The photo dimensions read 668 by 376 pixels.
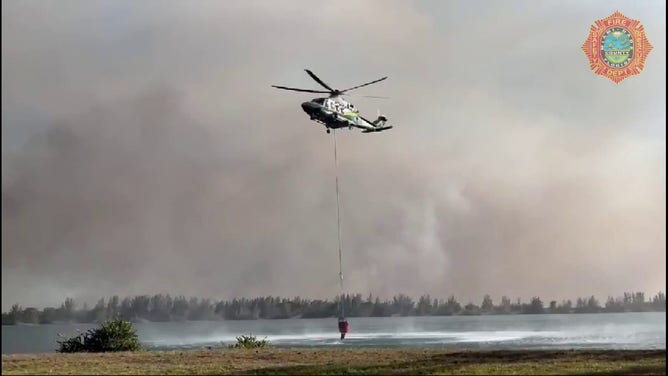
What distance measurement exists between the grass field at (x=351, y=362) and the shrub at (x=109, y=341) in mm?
4132

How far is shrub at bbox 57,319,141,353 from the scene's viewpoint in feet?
122

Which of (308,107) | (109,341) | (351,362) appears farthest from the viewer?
(308,107)

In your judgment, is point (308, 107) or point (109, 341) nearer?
point (109, 341)

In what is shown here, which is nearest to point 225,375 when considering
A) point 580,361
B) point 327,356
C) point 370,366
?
point 370,366

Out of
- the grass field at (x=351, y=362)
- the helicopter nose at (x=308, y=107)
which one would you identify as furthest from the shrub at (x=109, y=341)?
the helicopter nose at (x=308, y=107)

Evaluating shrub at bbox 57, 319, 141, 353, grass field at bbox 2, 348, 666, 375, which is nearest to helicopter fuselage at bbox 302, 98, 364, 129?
grass field at bbox 2, 348, 666, 375

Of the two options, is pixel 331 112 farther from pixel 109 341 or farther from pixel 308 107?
pixel 109 341

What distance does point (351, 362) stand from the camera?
27.8m

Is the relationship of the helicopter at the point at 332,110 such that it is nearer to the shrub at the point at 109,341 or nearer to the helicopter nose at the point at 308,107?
the helicopter nose at the point at 308,107

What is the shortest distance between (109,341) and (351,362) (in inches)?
607

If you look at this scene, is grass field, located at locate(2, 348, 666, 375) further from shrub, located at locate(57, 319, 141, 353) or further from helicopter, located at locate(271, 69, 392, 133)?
helicopter, located at locate(271, 69, 392, 133)

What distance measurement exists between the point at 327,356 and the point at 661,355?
43.1ft

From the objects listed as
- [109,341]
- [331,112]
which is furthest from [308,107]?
[109,341]

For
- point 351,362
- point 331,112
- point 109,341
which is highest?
point 331,112
